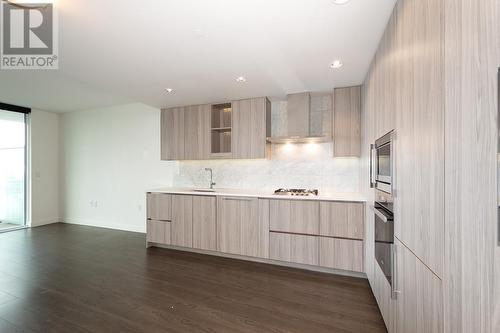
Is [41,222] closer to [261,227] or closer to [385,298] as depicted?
[261,227]

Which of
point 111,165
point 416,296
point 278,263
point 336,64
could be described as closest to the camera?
point 416,296

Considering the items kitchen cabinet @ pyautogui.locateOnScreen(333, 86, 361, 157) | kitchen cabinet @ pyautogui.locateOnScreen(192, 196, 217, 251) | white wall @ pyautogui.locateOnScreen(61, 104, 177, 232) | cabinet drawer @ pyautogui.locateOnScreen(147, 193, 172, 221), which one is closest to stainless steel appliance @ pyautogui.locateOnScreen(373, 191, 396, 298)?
kitchen cabinet @ pyautogui.locateOnScreen(333, 86, 361, 157)

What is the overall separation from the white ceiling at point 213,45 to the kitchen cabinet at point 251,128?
0.66ft

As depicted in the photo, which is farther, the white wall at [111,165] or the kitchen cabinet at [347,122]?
the white wall at [111,165]

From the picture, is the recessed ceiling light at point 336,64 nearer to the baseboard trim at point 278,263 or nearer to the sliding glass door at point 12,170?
the baseboard trim at point 278,263

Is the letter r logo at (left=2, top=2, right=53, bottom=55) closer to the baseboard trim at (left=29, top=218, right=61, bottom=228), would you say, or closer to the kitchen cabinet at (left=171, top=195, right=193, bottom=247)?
the kitchen cabinet at (left=171, top=195, right=193, bottom=247)

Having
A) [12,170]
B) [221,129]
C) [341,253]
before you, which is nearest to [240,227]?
[341,253]

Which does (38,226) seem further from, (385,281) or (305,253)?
(385,281)

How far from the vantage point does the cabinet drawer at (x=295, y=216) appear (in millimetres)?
3057

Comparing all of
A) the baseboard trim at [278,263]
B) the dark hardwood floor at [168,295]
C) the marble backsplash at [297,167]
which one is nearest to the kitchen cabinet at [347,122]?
the marble backsplash at [297,167]

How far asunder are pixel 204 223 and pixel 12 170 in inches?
190

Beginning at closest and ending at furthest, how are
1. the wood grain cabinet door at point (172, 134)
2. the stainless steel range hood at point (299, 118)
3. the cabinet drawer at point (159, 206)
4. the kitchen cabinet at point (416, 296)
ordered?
1. the kitchen cabinet at point (416, 296)
2. the stainless steel range hood at point (299, 118)
3. the cabinet drawer at point (159, 206)
4. the wood grain cabinet door at point (172, 134)

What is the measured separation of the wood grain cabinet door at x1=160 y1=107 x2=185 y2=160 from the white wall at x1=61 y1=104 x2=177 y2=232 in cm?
44

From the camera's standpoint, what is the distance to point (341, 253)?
292 centimetres
